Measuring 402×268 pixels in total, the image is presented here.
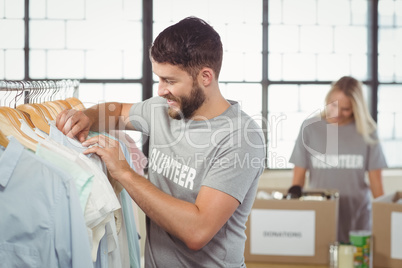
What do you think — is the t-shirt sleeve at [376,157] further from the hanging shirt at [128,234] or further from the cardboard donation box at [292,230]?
the hanging shirt at [128,234]

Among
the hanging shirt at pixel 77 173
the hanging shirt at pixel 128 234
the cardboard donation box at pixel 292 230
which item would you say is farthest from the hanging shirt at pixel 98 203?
the cardboard donation box at pixel 292 230

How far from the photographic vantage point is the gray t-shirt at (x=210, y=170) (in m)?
1.54

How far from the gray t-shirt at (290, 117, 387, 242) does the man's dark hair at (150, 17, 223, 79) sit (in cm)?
168

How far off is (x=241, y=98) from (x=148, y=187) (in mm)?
2914

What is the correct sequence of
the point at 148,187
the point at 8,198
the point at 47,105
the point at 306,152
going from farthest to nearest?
the point at 306,152
the point at 47,105
the point at 148,187
the point at 8,198

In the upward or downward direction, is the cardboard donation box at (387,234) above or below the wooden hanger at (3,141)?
below

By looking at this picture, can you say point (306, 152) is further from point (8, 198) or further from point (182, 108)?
point (8, 198)

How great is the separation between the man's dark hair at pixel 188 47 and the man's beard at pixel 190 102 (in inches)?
2.1

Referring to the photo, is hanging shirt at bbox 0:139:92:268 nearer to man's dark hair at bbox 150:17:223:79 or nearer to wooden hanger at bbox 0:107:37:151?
wooden hanger at bbox 0:107:37:151

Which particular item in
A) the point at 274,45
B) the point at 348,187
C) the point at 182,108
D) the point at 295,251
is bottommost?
the point at 295,251

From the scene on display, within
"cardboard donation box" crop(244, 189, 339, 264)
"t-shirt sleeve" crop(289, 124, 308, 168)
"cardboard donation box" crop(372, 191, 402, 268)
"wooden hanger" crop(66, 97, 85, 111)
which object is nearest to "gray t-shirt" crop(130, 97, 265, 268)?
"wooden hanger" crop(66, 97, 85, 111)

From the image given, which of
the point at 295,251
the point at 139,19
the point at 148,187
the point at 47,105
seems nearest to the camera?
the point at 148,187

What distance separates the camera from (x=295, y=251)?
243 cm

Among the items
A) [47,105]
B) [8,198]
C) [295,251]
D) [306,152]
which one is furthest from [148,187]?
[306,152]
